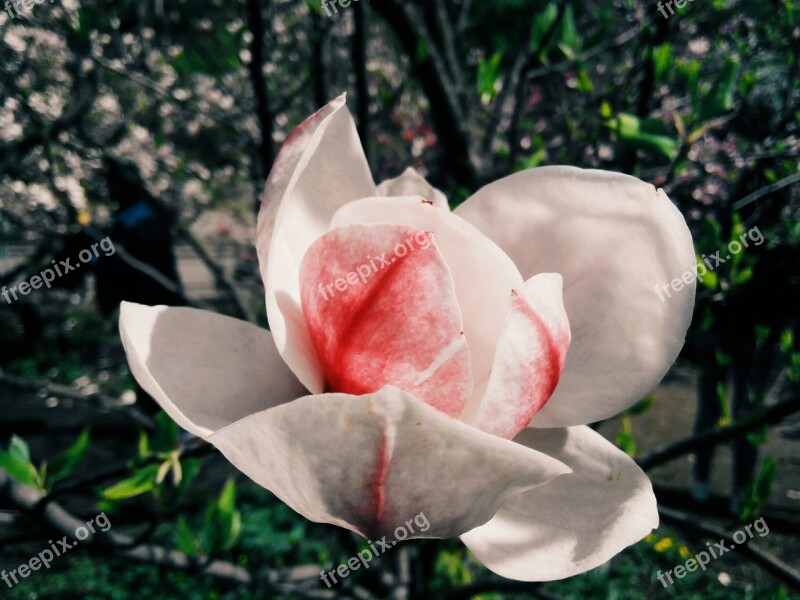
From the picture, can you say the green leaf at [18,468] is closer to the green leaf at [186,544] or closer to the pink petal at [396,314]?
the green leaf at [186,544]

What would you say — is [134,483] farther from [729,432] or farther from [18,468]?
[729,432]

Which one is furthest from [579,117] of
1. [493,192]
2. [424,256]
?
[424,256]

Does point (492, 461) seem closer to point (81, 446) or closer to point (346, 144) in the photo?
point (346, 144)

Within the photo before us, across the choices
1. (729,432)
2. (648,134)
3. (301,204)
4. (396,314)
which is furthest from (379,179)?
(396,314)

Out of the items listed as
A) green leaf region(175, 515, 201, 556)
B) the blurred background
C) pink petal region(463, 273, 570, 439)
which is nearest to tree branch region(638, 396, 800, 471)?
the blurred background

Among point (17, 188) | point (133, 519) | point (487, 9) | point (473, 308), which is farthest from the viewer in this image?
point (487, 9)

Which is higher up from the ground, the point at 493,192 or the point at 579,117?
the point at 493,192
